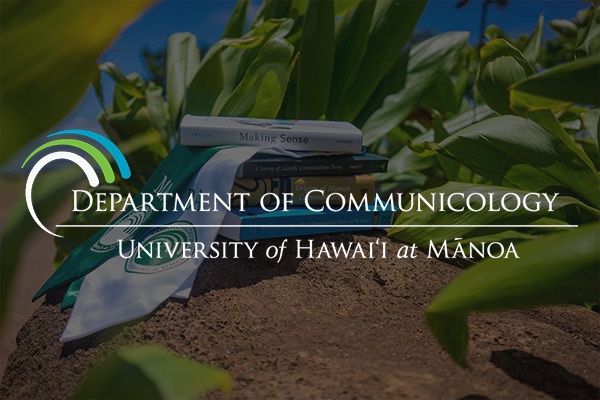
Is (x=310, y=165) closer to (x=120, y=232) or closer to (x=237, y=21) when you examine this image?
(x=120, y=232)

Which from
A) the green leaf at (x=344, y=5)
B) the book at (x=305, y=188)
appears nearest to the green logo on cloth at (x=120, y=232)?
the book at (x=305, y=188)

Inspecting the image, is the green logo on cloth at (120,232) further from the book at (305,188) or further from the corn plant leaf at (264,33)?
the corn plant leaf at (264,33)

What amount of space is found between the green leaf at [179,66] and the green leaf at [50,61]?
4.78 feet

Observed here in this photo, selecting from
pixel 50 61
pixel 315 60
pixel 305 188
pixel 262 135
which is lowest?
pixel 305 188

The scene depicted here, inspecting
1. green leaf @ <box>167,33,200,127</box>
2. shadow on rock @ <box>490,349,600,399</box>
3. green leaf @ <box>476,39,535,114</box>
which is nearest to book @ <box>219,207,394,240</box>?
green leaf @ <box>476,39,535,114</box>

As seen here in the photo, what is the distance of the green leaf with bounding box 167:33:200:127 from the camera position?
1.88 m

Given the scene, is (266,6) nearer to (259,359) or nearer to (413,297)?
(413,297)

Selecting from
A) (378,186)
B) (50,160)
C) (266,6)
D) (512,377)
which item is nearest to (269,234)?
(50,160)

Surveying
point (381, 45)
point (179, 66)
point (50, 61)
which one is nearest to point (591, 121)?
point (381, 45)

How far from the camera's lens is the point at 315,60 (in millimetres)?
1619

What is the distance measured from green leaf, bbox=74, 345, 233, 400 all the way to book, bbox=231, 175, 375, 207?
27.8 inches

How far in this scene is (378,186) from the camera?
202cm

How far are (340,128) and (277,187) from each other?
0.27 metres

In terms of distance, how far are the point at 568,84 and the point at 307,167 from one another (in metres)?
0.69
